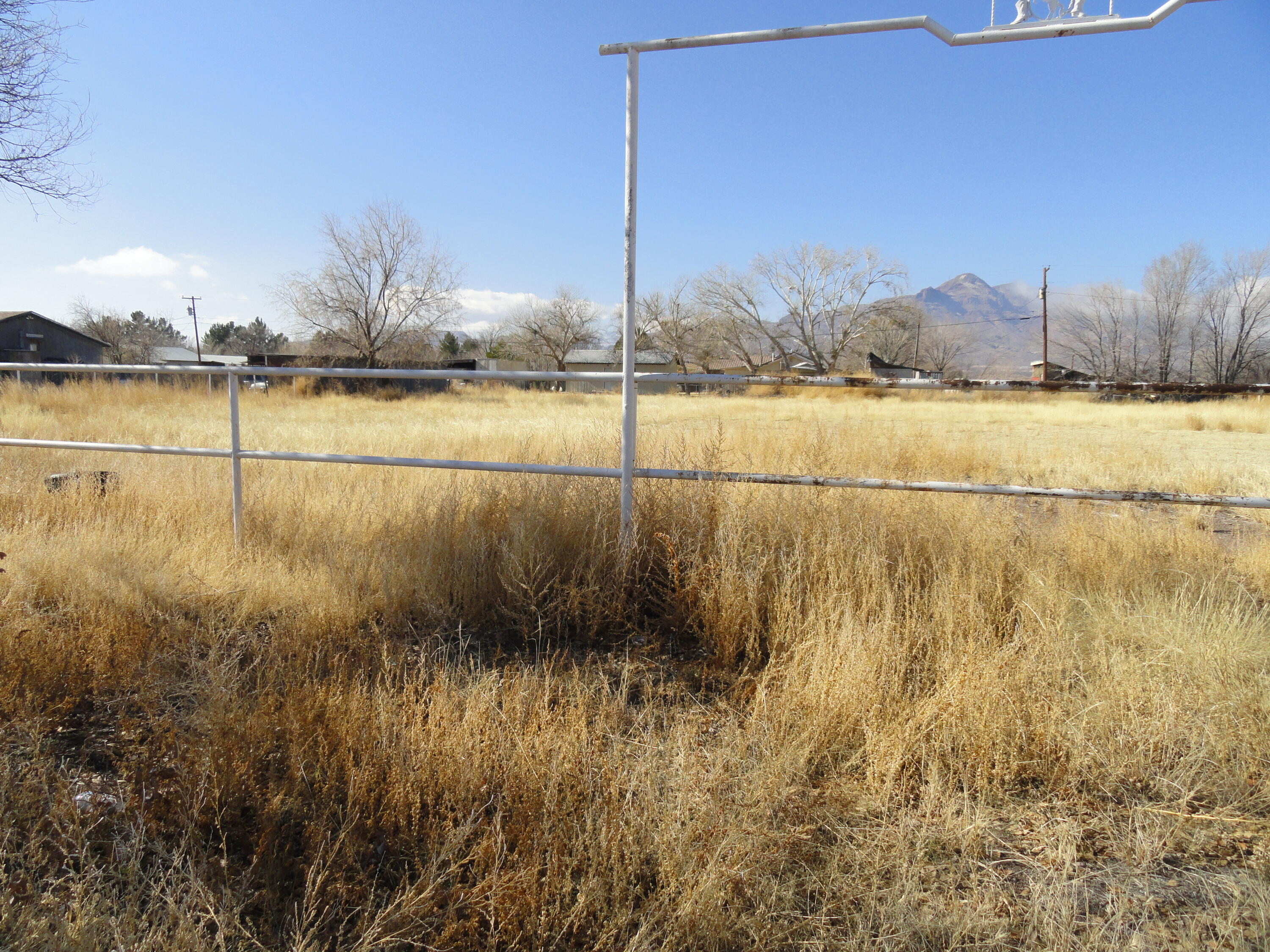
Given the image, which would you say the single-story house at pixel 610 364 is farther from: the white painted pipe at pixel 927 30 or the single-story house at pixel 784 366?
the white painted pipe at pixel 927 30

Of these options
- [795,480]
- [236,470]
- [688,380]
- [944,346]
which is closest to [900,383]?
[795,480]

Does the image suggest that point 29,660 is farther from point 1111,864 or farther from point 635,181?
point 1111,864

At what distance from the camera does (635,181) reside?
3.88 metres

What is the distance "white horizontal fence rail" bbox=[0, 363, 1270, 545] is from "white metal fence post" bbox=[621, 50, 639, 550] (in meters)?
0.07

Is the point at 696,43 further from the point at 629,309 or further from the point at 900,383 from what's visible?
the point at 900,383

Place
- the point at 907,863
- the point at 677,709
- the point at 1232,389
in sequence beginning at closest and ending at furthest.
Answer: the point at 907,863, the point at 677,709, the point at 1232,389

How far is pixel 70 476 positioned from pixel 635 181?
5449mm

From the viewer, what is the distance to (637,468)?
4.14 m

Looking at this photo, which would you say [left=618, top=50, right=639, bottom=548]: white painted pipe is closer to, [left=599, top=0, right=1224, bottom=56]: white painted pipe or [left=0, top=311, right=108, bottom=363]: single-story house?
[left=599, top=0, right=1224, bottom=56]: white painted pipe

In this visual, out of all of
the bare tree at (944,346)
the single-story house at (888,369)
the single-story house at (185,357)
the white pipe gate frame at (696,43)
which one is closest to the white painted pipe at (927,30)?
the white pipe gate frame at (696,43)

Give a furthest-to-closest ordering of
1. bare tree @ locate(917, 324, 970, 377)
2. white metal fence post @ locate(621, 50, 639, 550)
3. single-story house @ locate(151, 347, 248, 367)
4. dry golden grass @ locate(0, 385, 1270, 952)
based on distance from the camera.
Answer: bare tree @ locate(917, 324, 970, 377), single-story house @ locate(151, 347, 248, 367), white metal fence post @ locate(621, 50, 639, 550), dry golden grass @ locate(0, 385, 1270, 952)

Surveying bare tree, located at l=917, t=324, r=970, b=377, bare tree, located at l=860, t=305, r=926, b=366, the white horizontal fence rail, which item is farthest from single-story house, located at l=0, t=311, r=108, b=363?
bare tree, located at l=917, t=324, r=970, b=377

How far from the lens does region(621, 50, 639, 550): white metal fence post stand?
3852 millimetres

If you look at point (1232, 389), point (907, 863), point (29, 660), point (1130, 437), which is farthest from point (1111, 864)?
point (1130, 437)
